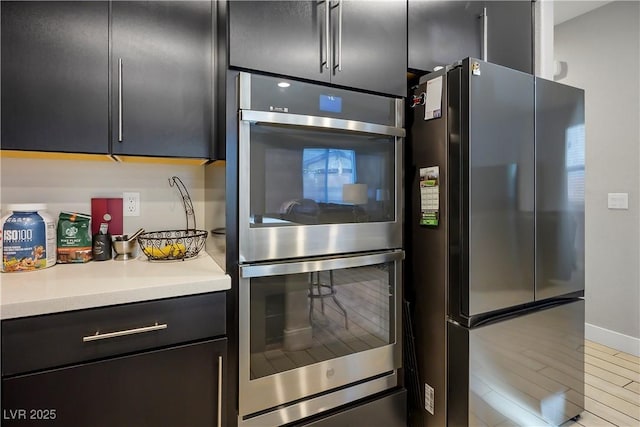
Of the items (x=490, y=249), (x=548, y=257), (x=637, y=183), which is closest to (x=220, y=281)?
(x=490, y=249)

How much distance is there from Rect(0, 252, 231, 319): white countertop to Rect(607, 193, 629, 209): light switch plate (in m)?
3.08

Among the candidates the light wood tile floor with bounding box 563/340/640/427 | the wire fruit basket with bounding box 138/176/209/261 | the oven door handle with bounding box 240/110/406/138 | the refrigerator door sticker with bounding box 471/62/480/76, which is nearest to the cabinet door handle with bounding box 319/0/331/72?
the oven door handle with bounding box 240/110/406/138

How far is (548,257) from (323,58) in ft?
4.63

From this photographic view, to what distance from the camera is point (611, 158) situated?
106 inches

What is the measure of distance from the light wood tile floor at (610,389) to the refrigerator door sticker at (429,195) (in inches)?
54.3

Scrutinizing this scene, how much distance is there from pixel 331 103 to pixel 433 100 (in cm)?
48

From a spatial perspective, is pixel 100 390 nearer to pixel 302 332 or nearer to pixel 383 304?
pixel 302 332

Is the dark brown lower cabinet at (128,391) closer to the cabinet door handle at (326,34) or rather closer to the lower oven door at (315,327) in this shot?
the lower oven door at (315,327)

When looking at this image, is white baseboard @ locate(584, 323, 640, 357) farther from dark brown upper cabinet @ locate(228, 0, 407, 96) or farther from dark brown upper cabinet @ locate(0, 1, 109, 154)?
dark brown upper cabinet @ locate(0, 1, 109, 154)

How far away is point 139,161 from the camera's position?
1.58 metres

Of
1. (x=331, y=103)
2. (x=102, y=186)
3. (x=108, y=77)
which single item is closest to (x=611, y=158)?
(x=331, y=103)

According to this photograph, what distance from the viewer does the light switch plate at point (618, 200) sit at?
8.55ft

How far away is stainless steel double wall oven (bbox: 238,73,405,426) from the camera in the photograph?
1221 millimetres

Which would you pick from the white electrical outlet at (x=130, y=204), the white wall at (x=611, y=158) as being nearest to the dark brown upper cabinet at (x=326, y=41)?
the white electrical outlet at (x=130, y=204)
